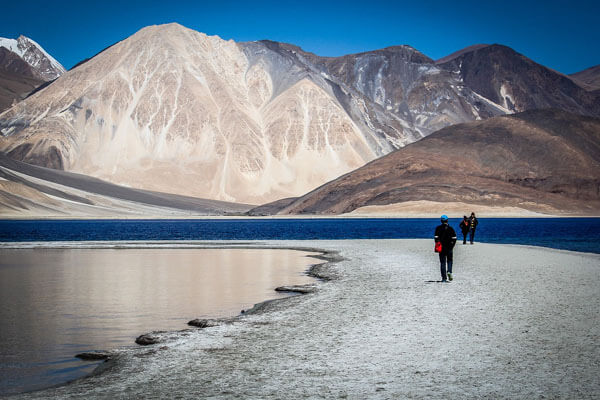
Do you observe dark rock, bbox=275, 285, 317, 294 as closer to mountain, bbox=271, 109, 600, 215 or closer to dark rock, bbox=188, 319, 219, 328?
dark rock, bbox=188, 319, 219, 328

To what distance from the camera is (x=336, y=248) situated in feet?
123

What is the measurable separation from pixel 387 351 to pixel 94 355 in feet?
16.0

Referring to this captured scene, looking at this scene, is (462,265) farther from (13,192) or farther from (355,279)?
(13,192)

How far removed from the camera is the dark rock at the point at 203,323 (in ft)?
44.5

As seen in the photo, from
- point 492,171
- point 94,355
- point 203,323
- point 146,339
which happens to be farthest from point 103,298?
point 492,171

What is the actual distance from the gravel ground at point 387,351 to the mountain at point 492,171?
365 ft

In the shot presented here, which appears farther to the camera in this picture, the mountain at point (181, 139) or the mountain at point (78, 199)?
the mountain at point (181, 139)

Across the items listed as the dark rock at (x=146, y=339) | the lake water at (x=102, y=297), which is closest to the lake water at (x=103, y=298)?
the lake water at (x=102, y=297)

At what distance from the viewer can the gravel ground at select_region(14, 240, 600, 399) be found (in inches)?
333

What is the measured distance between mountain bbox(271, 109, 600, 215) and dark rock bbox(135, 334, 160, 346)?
116 meters

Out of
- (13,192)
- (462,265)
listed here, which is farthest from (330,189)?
(462,265)

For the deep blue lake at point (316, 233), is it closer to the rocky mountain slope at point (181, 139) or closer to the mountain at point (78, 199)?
the mountain at point (78, 199)

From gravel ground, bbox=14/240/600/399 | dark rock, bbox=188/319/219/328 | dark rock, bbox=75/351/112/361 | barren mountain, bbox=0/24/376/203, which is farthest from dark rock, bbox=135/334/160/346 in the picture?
barren mountain, bbox=0/24/376/203

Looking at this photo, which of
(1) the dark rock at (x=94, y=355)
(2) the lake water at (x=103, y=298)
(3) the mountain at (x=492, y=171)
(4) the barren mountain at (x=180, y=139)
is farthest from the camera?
(4) the barren mountain at (x=180, y=139)
